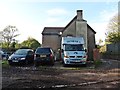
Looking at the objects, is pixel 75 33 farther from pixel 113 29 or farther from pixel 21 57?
pixel 113 29

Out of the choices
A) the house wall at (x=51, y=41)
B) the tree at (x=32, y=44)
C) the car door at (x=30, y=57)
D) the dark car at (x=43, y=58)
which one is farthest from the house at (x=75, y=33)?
the tree at (x=32, y=44)

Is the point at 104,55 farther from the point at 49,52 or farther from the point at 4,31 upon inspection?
the point at 4,31

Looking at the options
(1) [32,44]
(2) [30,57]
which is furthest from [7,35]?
(2) [30,57]

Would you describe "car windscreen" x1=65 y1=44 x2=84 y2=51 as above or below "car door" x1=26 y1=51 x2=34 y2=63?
above

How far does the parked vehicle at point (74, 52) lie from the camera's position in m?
24.2

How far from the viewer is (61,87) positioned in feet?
36.7

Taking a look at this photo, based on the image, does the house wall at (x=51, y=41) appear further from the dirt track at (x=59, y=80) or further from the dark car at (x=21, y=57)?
the dirt track at (x=59, y=80)

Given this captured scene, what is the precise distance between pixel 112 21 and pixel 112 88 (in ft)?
158

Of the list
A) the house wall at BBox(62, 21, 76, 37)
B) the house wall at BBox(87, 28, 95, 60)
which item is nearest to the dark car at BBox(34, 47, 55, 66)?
the house wall at BBox(87, 28, 95, 60)

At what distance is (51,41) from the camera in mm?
47812

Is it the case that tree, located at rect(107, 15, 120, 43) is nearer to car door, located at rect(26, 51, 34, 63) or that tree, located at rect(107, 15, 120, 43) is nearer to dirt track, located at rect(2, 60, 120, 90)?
car door, located at rect(26, 51, 34, 63)

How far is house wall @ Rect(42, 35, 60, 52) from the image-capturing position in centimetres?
4728

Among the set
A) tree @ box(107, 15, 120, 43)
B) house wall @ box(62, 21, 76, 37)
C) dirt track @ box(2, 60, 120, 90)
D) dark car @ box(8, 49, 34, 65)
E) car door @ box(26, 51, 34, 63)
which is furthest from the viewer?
tree @ box(107, 15, 120, 43)

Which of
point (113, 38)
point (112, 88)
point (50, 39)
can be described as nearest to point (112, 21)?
point (113, 38)
